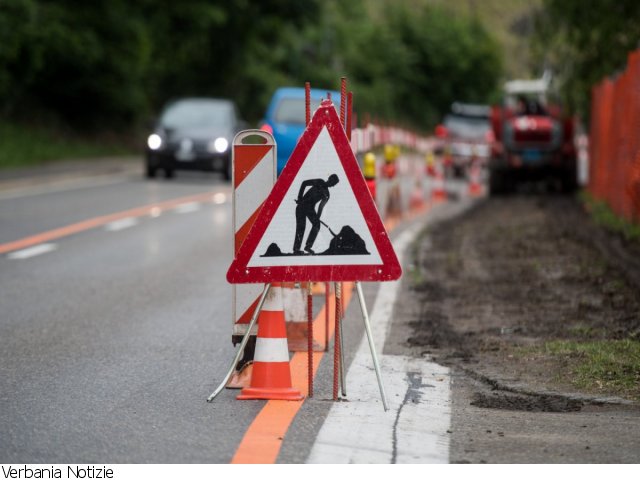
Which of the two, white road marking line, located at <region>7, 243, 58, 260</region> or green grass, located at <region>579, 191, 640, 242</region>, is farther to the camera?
green grass, located at <region>579, 191, 640, 242</region>

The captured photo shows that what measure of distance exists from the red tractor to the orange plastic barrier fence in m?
2.85

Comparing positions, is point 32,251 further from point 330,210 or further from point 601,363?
point 330,210

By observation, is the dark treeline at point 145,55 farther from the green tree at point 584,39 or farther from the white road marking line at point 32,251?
the white road marking line at point 32,251

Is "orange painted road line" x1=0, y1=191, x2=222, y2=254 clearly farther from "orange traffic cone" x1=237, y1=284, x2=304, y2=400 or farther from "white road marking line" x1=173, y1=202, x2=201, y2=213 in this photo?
"orange traffic cone" x1=237, y1=284, x2=304, y2=400

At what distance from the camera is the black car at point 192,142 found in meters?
31.5

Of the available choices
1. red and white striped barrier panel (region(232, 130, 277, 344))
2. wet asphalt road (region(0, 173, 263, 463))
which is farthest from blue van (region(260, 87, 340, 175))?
red and white striped barrier panel (region(232, 130, 277, 344))

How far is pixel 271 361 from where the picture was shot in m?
7.46

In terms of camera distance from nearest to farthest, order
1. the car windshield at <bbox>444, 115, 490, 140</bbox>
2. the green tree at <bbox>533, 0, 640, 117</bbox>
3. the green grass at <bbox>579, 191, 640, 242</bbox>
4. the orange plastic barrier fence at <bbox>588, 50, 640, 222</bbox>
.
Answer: the green grass at <bbox>579, 191, 640, 242</bbox> → the orange plastic barrier fence at <bbox>588, 50, 640, 222</bbox> → the green tree at <bbox>533, 0, 640, 117</bbox> → the car windshield at <bbox>444, 115, 490, 140</bbox>

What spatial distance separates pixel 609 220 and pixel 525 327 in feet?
31.8

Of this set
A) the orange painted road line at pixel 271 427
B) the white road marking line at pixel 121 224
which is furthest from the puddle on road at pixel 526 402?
the white road marking line at pixel 121 224

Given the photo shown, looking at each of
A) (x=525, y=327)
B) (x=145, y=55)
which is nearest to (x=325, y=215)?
(x=525, y=327)

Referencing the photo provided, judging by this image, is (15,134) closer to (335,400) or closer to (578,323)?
(578,323)

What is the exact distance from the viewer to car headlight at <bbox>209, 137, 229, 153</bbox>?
31.5m
